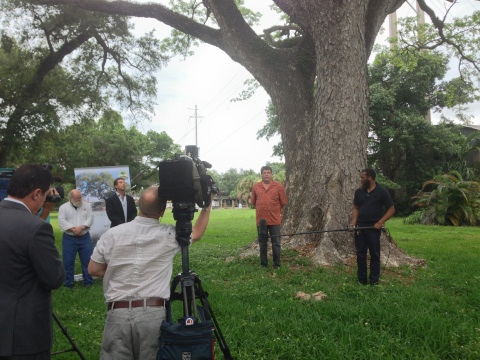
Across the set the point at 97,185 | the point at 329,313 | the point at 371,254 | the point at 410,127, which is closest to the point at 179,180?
the point at 329,313

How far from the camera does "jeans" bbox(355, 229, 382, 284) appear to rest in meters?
6.41

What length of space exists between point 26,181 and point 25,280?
2.03 feet

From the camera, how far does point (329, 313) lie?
5012 mm

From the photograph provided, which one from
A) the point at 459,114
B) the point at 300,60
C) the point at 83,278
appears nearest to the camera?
the point at 83,278

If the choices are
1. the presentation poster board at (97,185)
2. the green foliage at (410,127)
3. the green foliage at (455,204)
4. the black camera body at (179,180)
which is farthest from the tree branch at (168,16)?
the green foliage at (410,127)

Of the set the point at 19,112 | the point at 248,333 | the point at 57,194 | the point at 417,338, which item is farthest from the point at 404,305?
the point at 19,112

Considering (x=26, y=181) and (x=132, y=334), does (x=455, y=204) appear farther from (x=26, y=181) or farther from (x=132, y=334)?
(x=26, y=181)

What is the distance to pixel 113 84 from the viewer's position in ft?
58.3

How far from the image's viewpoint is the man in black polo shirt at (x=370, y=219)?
21.1 feet

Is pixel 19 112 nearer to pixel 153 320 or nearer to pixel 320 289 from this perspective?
pixel 320 289

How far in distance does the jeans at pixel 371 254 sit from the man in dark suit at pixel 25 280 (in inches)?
198

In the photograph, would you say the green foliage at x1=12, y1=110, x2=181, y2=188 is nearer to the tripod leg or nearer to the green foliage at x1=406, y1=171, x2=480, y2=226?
the green foliage at x1=406, y1=171, x2=480, y2=226

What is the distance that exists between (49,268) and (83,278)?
557 centimetres

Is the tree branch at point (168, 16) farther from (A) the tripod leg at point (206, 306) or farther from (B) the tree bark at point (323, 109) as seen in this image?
(A) the tripod leg at point (206, 306)
